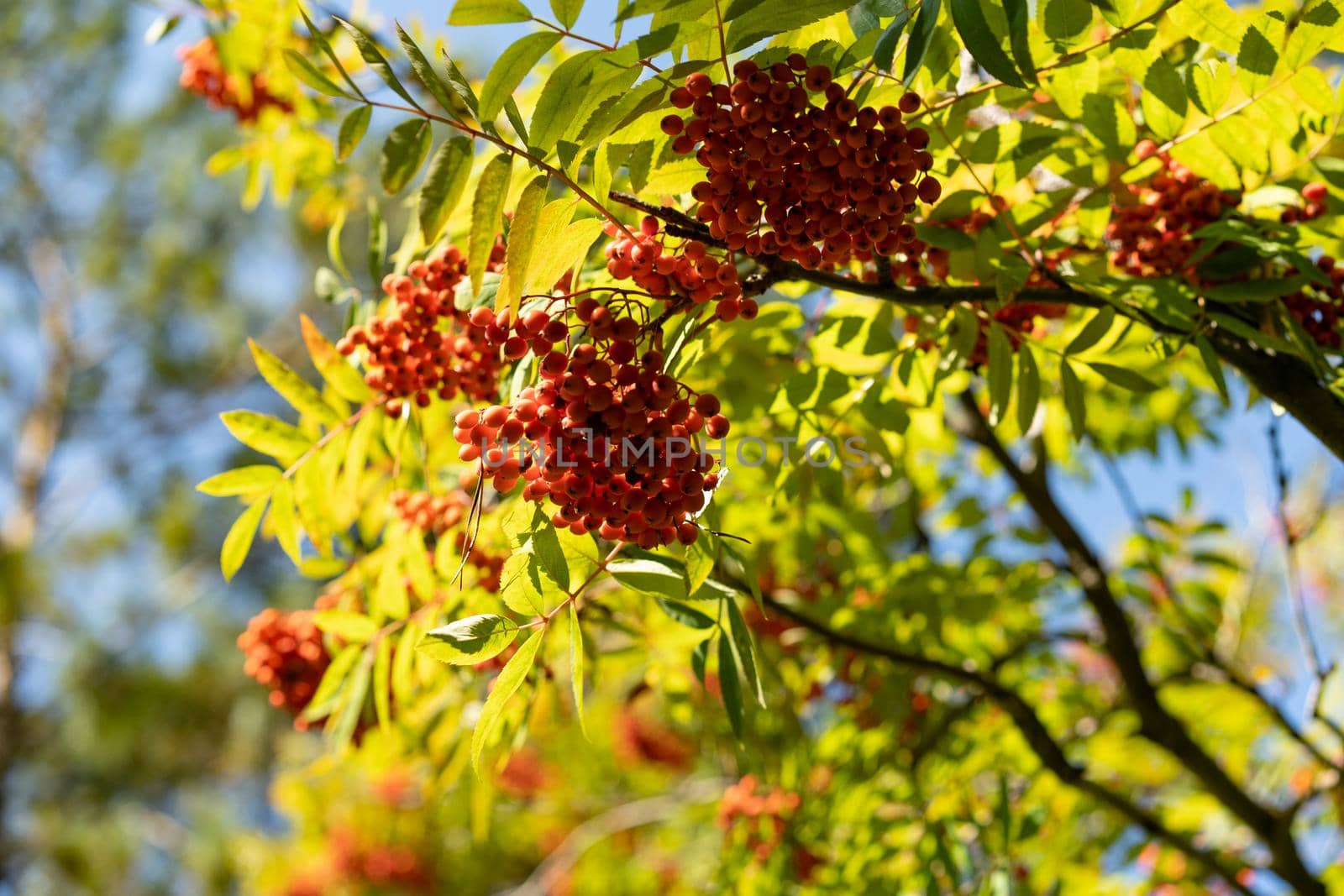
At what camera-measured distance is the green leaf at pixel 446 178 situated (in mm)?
959

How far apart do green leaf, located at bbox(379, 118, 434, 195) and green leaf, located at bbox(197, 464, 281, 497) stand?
676 millimetres

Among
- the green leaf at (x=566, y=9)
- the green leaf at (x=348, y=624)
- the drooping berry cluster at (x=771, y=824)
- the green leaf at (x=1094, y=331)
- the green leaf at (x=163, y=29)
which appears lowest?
the drooping berry cluster at (x=771, y=824)

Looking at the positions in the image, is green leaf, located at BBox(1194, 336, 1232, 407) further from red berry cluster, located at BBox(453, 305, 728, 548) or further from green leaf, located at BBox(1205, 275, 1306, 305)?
red berry cluster, located at BBox(453, 305, 728, 548)

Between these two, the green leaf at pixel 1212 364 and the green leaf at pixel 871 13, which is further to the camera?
the green leaf at pixel 1212 364

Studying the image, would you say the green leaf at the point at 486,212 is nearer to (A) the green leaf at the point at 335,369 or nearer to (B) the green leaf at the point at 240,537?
(A) the green leaf at the point at 335,369

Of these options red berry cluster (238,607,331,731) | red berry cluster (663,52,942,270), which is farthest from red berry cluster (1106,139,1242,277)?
red berry cluster (238,607,331,731)

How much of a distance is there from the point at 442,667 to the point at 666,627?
0.43 m

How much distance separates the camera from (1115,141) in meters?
1.26

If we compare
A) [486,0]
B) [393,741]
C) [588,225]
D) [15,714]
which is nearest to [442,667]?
[393,741]

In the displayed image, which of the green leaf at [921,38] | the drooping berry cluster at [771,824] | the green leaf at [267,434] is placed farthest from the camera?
the drooping berry cluster at [771,824]

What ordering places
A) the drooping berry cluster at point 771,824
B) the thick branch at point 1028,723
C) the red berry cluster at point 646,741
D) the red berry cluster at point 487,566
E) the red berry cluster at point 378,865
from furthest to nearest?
the red berry cluster at point 646,741 < the red berry cluster at point 378,865 < the drooping berry cluster at point 771,824 < the thick branch at point 1028,723 < the red berry cluster at point 487,566

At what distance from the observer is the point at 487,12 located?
3.21 ft

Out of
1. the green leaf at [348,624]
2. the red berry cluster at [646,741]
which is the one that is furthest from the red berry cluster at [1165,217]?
the red berry cluster at [646,741]

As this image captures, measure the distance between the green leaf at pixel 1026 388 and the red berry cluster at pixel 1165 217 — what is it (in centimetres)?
18
